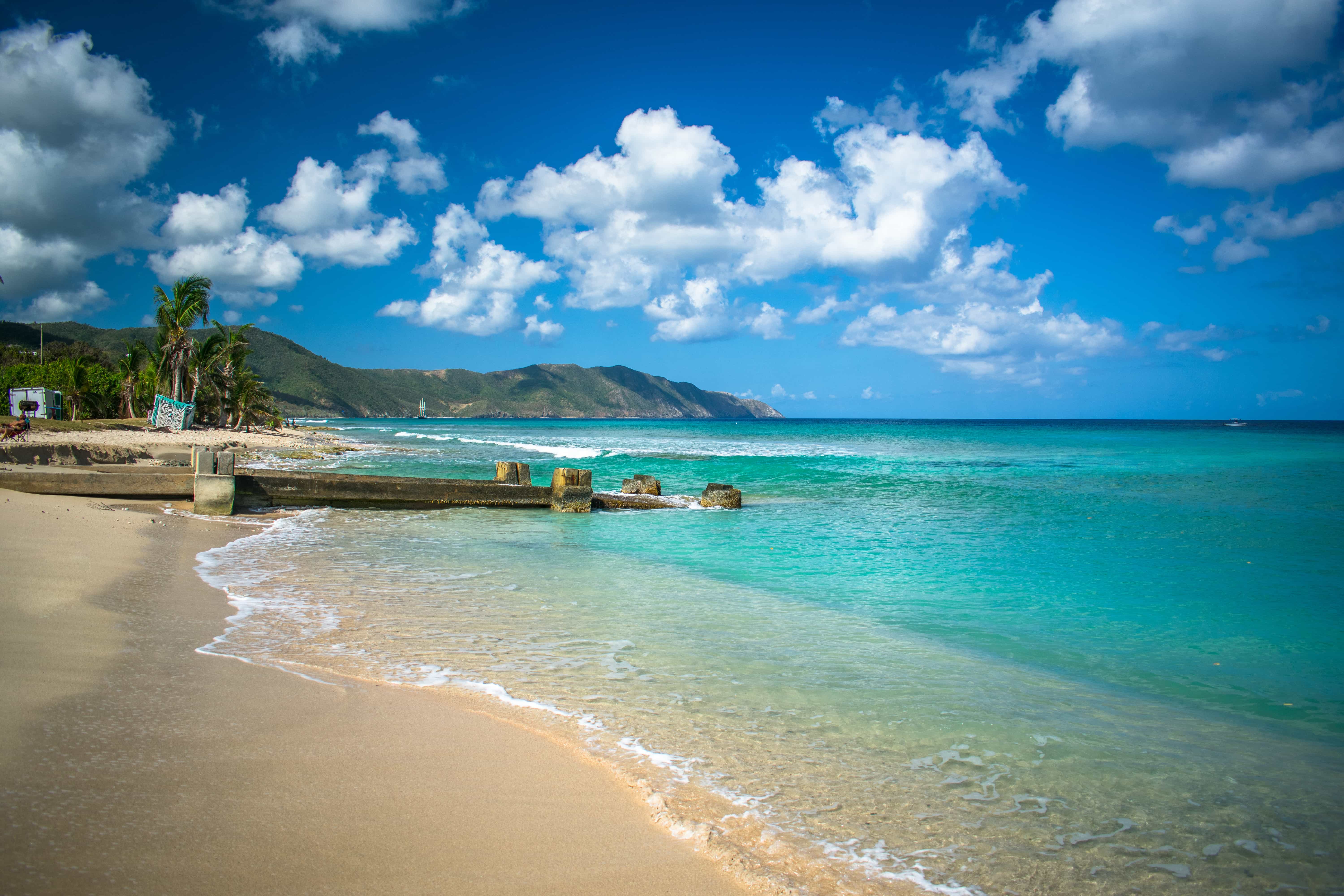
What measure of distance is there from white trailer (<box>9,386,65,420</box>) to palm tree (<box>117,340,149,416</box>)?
1307 centimetres

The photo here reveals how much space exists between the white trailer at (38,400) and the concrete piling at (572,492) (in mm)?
38510

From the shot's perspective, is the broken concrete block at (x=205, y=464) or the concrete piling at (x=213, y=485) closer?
the concrete piling at (x=213, y=485)

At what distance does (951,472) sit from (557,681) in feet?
90.9

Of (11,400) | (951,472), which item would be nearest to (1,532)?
(951,472)

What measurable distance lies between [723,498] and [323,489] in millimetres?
8923

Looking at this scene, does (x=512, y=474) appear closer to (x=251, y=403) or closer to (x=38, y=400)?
(x=38, y=400)

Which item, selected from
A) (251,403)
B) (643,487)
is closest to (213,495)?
(643,487)

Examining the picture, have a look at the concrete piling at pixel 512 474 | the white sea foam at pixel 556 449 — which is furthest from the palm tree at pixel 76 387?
the concrete piling at pixel 512 474

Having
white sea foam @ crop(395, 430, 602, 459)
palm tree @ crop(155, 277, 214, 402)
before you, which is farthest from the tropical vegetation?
white sea foam @ crop(395, 430, 602, 459)

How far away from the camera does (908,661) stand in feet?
19.5

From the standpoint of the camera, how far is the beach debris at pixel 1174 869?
121 inches

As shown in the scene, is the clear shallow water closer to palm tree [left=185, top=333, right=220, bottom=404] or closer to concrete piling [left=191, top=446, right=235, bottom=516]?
concrete piling [left=191, top=446, right=235, bottom=516]

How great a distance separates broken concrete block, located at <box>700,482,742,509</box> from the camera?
1692 cm

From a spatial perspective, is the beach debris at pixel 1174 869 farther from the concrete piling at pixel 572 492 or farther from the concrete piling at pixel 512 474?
the concrete piling at pixel 512 474
